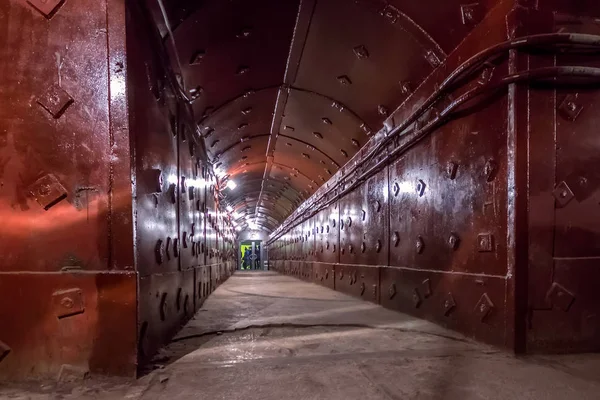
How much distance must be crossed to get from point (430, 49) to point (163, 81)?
95.0 inches

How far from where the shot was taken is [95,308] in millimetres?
2223

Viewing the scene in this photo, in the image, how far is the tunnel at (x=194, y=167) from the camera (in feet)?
7.41

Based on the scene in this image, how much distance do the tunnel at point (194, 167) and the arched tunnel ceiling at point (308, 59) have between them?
28 mm

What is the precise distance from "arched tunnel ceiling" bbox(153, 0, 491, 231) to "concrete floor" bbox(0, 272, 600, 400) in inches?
96.8

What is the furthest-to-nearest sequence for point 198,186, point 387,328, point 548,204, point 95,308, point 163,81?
point 198,186, point 387,328, point 163,81, point 548,204, point 95,308

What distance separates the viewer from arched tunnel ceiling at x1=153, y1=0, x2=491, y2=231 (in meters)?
3.60

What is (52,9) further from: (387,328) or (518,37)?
(387,328)

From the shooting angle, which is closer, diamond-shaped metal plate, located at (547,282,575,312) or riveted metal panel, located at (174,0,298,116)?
diamond-shaped metal plate, located at (547,282,575,312)

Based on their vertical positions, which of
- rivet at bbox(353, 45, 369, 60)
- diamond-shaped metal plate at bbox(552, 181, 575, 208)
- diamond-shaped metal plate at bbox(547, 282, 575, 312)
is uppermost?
rivet at bbox(353, 45, 369, 60)

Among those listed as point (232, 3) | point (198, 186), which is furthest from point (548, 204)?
point (198, 186)

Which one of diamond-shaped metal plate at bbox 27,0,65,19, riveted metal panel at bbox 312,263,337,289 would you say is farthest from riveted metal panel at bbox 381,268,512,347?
riveted metal panel at bbox 312,263,337,289

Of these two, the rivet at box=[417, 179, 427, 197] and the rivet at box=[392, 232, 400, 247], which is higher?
the rivet at box=[417, 179, 427, 197]

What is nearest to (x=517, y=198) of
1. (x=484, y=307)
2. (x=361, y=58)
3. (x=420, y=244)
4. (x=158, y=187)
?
(x=484, y=307)

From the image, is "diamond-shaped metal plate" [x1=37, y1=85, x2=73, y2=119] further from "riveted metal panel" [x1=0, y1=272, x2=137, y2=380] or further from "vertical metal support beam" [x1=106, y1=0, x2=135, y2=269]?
"riveted metal panel" [x1=0, y1=272, x2=137, y2=380]
